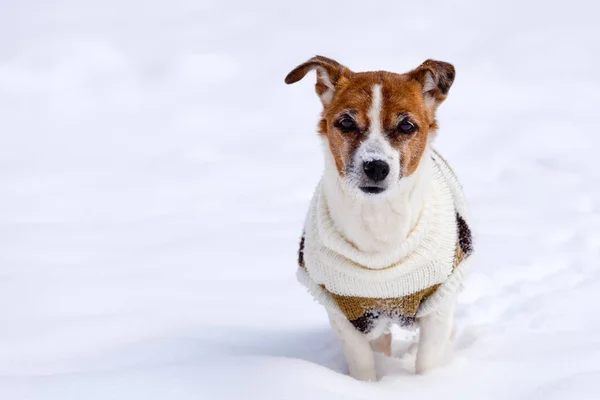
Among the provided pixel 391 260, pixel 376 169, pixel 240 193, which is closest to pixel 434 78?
pixel 376 169

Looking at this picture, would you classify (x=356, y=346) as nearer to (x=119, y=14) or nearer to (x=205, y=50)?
(x=205, y=50)

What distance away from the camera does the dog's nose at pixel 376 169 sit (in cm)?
335

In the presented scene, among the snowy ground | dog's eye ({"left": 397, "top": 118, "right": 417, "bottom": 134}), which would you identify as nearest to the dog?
dog's eye ({"left": 397, "top": 118, "right": 417, "bottom": 134})

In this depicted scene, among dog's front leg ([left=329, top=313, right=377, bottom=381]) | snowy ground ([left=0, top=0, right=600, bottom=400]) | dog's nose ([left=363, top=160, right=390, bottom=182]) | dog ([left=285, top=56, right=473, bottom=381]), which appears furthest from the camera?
dog's front leg ([left=329, top=313, right=377, bottom=381])

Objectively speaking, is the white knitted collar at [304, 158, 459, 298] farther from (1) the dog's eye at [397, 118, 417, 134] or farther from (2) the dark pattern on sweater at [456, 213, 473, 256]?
(1) the dog's eye at [397, 118, 417, 134]

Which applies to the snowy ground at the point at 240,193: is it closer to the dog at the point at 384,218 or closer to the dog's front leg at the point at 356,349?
the dog's front leg at the point at 356,349

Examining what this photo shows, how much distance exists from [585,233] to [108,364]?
363 cm

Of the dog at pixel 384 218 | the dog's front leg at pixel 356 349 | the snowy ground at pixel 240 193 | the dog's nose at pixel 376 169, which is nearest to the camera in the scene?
the dog's nose at pixel 376 169

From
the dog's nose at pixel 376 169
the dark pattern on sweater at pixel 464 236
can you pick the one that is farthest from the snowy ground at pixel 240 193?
the dog's nose at pixel 376 169

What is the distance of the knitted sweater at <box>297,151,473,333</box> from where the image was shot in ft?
11.7

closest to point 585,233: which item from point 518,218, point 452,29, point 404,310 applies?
point 518,218

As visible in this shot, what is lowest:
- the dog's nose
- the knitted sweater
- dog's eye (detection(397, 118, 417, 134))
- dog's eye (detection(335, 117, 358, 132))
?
the knitted sweater

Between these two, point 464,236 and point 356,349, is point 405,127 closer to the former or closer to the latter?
point 464,236

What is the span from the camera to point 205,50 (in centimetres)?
1079
